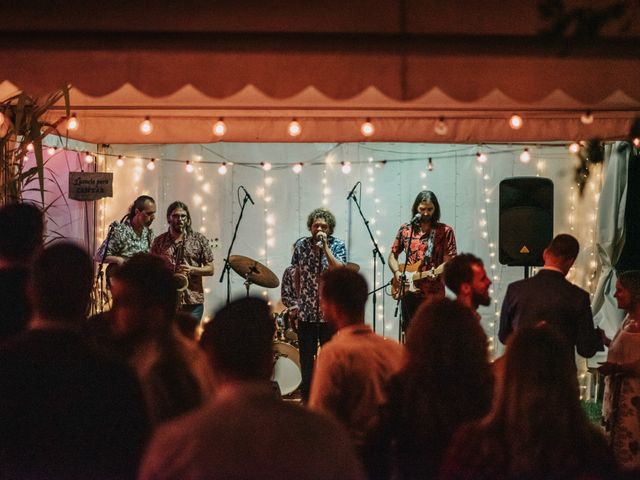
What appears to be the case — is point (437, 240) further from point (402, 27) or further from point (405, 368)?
point (405, 368)

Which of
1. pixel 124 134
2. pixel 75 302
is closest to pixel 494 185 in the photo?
pixel 124 134

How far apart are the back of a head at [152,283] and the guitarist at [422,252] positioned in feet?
16.0

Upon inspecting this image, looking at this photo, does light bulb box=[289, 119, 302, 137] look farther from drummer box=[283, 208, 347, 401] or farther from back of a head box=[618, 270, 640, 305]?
back of a head box=[618, 270, 640, 305]

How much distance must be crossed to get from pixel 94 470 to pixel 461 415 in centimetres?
123

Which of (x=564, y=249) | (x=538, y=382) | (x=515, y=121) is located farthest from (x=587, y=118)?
(x=538, y=382)

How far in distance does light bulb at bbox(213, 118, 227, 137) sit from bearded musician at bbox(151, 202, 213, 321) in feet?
3.81

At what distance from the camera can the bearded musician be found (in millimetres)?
7676

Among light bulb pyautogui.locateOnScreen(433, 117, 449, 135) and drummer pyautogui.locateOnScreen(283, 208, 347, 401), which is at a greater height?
light bulb pyautogui.locateOnScreen(433, 117, 449, 135)

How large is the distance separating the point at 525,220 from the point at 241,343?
5964 mm

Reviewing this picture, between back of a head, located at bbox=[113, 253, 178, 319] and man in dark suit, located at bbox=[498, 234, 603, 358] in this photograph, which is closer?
back of a head, located at bbox=[113, 253, 178, 319]

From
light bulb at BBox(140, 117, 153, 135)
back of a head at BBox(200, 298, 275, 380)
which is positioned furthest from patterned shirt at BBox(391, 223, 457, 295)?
back of a head at BBox(200, 298, 275, 380)

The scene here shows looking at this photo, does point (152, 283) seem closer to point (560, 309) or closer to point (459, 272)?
point (459, 272)

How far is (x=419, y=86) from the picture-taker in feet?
12.7

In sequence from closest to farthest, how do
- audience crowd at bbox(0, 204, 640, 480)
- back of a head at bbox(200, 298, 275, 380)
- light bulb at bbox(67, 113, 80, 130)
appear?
audience crowd at bbox(0, 204, 640, 480) < back of a head at bbox(200, 298, 275, 380) < light bulb at bbox(67, 113, 80, 130)
